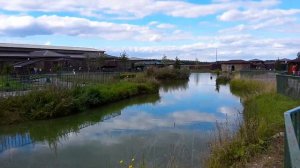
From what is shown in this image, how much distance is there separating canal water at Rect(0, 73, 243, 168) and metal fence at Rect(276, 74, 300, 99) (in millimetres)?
3165

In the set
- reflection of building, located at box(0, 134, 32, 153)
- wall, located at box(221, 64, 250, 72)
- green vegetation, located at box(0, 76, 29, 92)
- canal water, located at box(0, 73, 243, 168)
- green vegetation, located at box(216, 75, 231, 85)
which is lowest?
reflection of building, located at box(0, 134, 32, 153)

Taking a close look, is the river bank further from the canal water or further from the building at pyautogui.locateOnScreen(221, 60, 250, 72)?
the building at pyautogui.locateOnScreen(221, 60, 250, 72)

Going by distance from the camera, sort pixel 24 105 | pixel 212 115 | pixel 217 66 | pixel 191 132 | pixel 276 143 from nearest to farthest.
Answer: pixel 276 143 → pixel 191 132 → pixel 24 105 → pixel 212 115 → pixel 217 66

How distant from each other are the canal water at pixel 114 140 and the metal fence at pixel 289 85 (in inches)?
125

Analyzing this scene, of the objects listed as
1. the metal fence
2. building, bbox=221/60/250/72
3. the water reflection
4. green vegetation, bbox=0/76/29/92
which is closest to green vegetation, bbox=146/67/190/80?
building, bbox=221/60/250/72

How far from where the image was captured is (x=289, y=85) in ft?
56.9

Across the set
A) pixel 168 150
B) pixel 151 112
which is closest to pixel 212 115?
pixel 151 112

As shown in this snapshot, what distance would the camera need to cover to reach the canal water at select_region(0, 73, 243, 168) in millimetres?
10930

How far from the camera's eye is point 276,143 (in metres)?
9.23

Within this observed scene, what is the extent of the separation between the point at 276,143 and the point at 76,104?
1505 cm

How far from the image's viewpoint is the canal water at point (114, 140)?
1093 centimetres

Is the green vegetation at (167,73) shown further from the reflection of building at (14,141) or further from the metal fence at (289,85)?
the reflection of building at (14,141)

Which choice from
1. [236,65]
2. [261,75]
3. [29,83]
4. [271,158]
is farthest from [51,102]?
[236,65]

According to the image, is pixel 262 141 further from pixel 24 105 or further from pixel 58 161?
pixel 24 105
